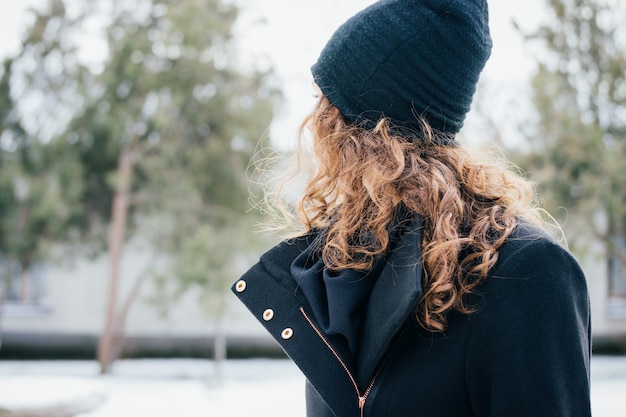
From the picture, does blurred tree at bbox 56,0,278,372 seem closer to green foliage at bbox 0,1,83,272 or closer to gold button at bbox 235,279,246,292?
green foliage at bbox 0,1,83,272

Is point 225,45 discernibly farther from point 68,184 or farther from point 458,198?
point 458,198

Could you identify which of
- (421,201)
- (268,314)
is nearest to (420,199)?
(421,201)

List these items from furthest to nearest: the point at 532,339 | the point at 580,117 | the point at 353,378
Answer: the point at 580,117, the point at 353,378, the point at 532,339

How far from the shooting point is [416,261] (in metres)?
0.64

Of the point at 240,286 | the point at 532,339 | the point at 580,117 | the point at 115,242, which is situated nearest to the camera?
the point at 532,339

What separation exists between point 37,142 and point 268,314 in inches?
201

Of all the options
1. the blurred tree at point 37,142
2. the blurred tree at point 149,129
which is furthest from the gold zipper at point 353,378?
the blurred tree at point 37,142

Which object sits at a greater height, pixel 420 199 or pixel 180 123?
pixel 420 199

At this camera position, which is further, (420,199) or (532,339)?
(420,199)

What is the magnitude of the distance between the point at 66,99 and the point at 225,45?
58.1 inches

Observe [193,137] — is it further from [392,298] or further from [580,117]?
[392,298]

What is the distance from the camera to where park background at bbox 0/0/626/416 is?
14.6 ft

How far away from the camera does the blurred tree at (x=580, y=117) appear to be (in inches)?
172

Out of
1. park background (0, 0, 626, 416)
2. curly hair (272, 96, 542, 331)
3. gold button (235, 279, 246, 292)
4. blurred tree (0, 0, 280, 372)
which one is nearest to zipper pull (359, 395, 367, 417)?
curly hair (272, 96, 542, 331)
